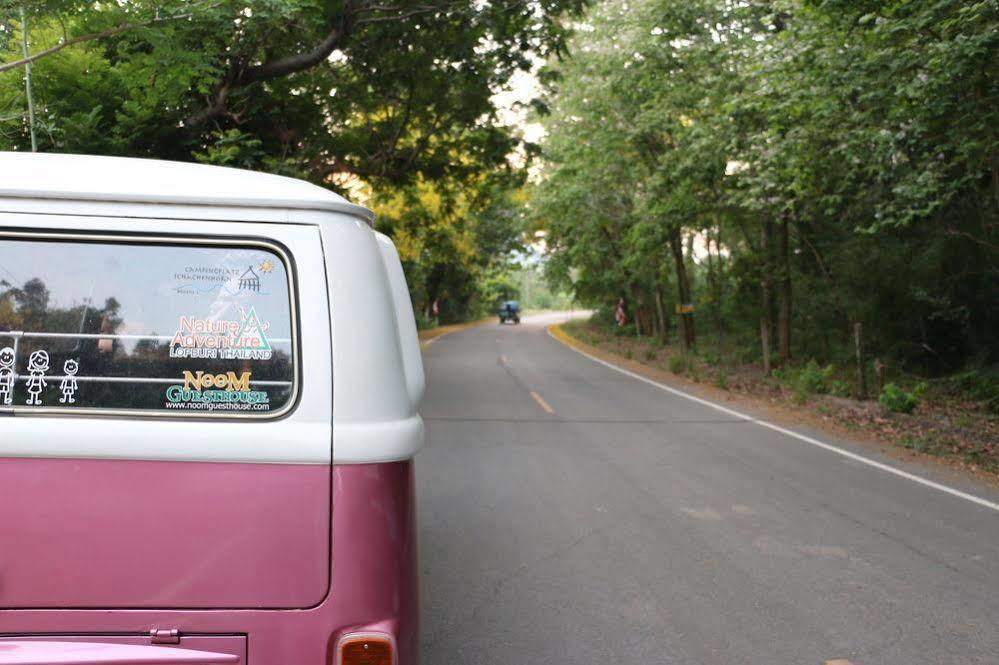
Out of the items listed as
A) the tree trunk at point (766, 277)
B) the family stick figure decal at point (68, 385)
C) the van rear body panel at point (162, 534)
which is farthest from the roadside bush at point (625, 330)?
the family stick figure decal at point (68, 385)

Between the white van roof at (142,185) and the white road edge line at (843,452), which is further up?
the white van roof at (142,185)

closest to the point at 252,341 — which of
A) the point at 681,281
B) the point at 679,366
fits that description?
the point at 679,366

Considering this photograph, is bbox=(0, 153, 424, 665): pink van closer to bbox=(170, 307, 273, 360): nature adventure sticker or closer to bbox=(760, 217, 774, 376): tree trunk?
bbox=(170, 307, 273, 360): nature adventure sticker

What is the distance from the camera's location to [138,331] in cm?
224

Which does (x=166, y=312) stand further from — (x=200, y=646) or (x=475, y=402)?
(x=475, y=402)

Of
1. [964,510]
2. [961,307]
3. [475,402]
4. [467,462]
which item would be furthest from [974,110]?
[475,402]

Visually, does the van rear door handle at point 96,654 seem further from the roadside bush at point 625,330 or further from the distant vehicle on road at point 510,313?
the distant vehicle on road at point 510,313

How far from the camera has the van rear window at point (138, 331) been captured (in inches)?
87.2

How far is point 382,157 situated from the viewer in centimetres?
1444

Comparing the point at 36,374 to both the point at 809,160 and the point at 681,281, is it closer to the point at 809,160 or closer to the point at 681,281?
the point at 809,160

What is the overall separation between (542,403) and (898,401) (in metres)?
5.57

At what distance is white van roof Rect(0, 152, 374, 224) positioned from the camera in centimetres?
223

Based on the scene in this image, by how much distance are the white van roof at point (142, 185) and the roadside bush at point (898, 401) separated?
12168 mm

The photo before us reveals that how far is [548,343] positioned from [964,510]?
83.6 ft
